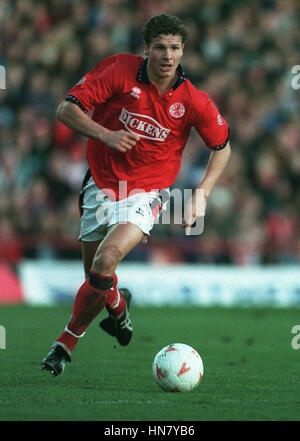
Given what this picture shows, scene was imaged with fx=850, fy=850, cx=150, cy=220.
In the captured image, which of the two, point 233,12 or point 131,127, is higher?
point 233,12

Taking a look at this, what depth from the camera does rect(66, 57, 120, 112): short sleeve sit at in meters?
6.47

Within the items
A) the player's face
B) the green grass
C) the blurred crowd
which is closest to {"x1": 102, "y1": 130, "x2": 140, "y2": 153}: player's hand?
the player's face

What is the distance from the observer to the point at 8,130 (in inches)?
645

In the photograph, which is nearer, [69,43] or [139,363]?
[139,363]

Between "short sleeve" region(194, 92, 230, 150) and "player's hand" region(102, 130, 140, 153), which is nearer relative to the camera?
"player's hand" region(102, 130, 140, 153)

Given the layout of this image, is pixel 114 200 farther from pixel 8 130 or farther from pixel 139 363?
pixel 8 130

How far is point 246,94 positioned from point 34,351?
29.0 feet

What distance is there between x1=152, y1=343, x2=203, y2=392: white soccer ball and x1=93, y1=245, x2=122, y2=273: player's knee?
2.55 feet

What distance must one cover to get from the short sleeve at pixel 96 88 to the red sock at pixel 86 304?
4.29ft

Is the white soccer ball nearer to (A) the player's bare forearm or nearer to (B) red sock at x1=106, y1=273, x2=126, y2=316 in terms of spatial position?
(B) red sock at x1=106, y1=273, x2=126, y2=316

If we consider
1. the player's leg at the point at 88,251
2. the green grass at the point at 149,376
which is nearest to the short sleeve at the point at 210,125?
the player's leg at the point at 88,251

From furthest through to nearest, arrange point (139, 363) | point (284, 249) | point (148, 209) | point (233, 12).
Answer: point (233, 12) → point (284, 249) → point (139, 363) → point (148, 209)
